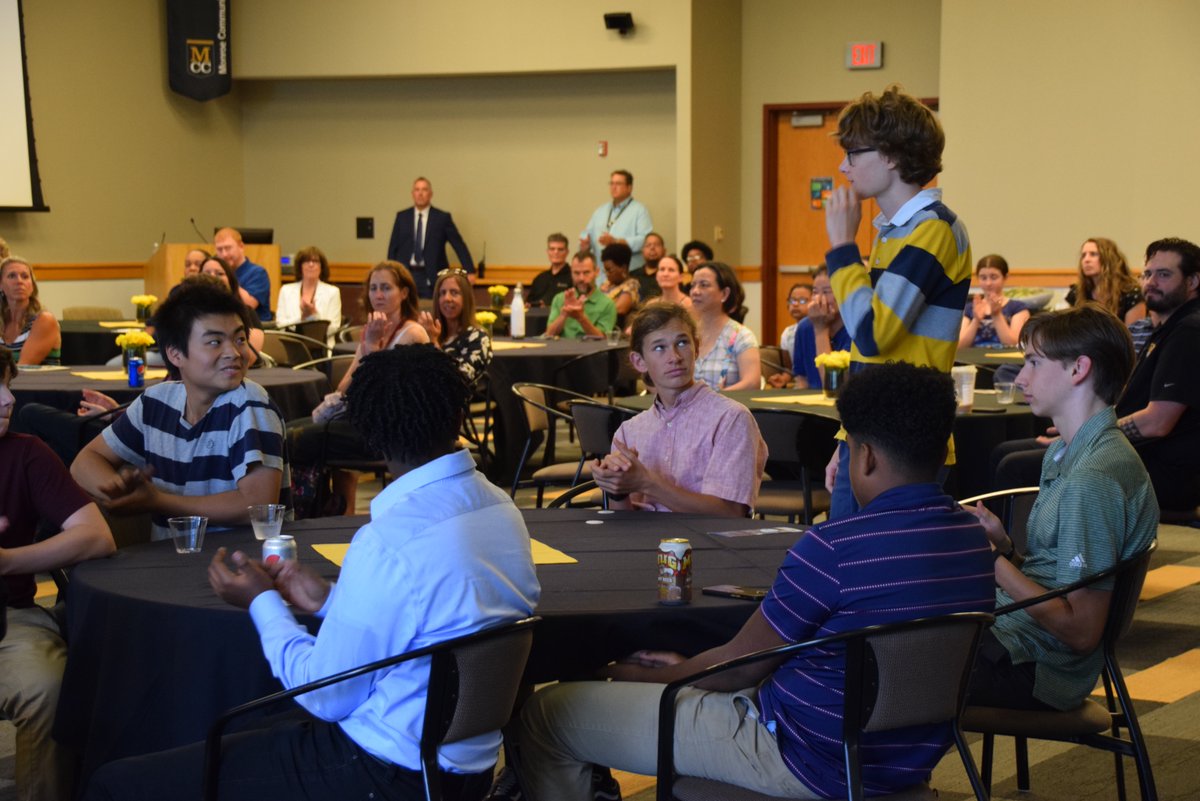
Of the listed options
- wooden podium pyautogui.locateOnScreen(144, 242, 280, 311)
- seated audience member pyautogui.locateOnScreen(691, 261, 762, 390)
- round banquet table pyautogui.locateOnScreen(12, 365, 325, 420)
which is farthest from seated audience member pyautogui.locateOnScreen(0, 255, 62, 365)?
wooden podium pyautogui.locateOnScreen(144, 242, 280, 311)

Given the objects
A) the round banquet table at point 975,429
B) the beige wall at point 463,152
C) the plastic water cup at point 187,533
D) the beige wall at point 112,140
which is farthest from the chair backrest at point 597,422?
the beige wall at point 112,140

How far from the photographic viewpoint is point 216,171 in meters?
15.3

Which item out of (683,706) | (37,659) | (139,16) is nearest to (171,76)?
(139,16)

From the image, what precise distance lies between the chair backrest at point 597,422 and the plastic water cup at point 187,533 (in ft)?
7.03

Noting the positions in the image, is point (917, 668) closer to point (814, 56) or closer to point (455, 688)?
point (455, 688)

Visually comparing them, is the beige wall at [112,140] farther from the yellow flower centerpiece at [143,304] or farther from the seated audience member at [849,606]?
the seated audience member at [849,606]

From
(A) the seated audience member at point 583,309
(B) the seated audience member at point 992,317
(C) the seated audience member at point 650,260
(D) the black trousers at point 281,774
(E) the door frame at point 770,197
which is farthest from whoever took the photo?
(E) the door frame at point 770,197

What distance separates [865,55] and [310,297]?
5.45m

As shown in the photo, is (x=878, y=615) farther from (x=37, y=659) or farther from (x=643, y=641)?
(x=37, y=659)

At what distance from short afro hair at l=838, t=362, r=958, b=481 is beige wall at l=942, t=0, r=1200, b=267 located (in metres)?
9.63

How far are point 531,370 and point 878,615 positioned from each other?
568 centimetres

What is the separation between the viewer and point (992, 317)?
8.62 meters

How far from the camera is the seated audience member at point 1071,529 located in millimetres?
2764

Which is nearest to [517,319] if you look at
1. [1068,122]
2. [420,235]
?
[1068,122]
